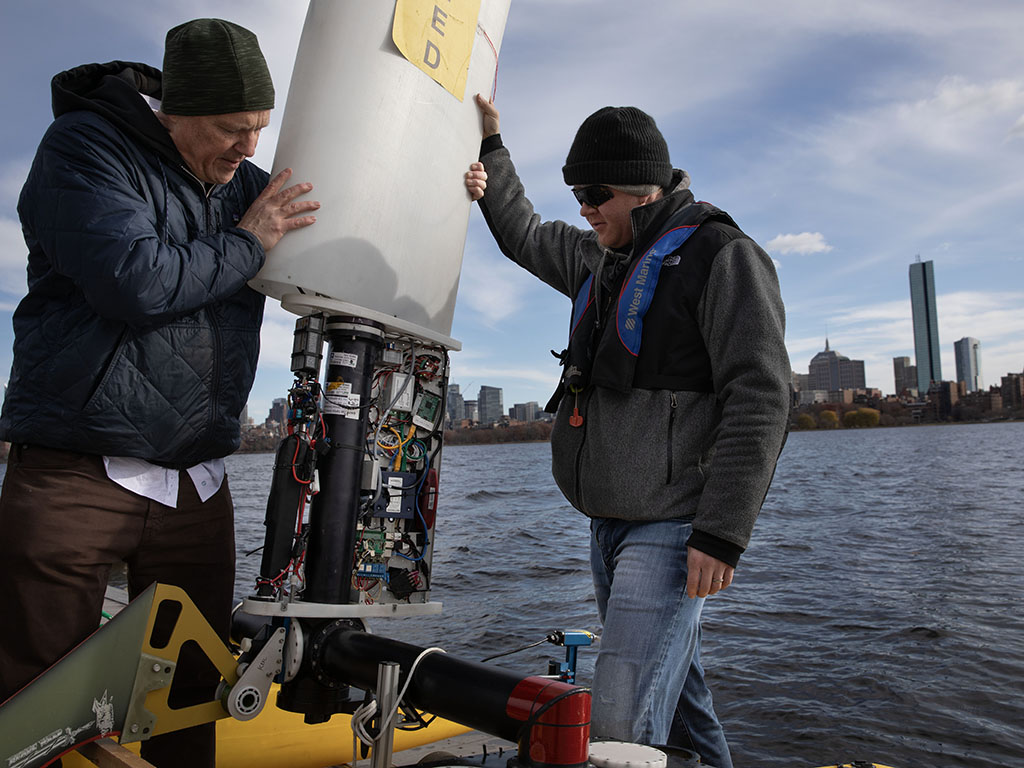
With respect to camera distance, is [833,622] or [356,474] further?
[833,622]

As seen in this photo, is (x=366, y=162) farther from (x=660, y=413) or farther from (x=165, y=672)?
(x=165, y=672)

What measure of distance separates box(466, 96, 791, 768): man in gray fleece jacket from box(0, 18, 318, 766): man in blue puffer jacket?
1.04 meters

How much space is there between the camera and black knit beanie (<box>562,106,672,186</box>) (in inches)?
108

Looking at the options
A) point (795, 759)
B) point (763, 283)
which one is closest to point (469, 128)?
point (763, 283)

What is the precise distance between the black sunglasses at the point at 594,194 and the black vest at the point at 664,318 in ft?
0.84

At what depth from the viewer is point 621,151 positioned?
275 cm

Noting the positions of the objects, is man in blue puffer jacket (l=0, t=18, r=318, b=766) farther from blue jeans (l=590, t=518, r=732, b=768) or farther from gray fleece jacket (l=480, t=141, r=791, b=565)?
blue jeans (l=590, t=518, r=732, b=768)

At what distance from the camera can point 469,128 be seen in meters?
3.01

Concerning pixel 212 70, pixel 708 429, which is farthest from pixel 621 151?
pixel 212 70

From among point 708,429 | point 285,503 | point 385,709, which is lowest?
point 385,709

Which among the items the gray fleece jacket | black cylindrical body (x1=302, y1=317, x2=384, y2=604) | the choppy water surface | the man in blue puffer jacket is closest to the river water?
the choppy water surface

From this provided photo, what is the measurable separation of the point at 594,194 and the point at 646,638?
1602 mm

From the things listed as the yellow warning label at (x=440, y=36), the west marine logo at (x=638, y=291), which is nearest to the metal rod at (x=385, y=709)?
the west marine logo at (x=638, y=291)

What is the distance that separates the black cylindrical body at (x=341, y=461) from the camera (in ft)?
8.32
